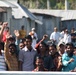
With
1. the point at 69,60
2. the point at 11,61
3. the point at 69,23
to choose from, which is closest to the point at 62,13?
the point at 69,23

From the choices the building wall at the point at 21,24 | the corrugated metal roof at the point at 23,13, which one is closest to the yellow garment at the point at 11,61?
the building wall at the point at 21,24

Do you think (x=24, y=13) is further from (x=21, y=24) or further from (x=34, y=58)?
(x=34, y=58)

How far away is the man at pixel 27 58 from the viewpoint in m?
11.2

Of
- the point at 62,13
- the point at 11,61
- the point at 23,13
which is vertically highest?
the point at 11,61

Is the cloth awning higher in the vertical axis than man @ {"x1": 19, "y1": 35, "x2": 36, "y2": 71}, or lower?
lower

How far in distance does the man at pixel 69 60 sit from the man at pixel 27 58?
76cm

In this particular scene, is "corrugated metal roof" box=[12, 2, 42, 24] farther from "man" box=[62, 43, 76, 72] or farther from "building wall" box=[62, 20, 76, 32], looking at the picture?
"man" box=[62, 43, 76, 72]

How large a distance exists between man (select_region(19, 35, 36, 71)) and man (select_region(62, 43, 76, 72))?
2.50ft

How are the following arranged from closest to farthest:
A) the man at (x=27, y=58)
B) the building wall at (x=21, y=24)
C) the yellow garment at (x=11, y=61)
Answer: the yellow garment at (x=11, y=61)
the man at (x=27, y=58)
the building wall at (x=21, y=24)

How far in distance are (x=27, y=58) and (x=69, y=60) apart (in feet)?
3.50

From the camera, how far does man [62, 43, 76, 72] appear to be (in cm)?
1060

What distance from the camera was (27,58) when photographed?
11344 mm

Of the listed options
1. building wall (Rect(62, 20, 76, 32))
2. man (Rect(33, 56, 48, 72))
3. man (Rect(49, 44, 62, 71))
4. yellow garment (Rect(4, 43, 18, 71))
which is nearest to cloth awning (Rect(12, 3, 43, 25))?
building wall (Rect(62, 20, 76, 32))

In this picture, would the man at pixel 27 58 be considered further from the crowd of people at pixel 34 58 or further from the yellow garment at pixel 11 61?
the yellow garment at pixel 11 61
